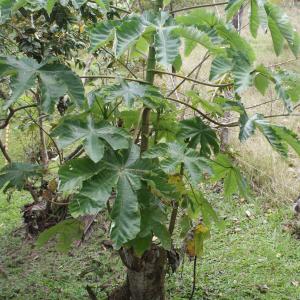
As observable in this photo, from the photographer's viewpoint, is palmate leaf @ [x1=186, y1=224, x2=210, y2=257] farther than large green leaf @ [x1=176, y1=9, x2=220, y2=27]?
Yes

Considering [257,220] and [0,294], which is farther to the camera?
[257,220]

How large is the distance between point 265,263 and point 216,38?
8.07 feet

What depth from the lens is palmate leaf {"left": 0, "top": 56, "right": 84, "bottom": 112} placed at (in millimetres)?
1643

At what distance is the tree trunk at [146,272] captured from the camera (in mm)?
2406

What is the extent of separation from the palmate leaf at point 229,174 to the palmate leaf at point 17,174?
0.85 m

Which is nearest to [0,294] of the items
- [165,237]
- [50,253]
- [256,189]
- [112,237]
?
[50,253]

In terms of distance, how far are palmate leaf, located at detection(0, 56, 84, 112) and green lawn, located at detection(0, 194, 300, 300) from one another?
56.4 inches

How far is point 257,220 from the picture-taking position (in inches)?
173

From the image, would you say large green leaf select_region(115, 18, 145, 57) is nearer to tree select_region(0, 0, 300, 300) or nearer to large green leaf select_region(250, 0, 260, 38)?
tree select_region(0, 0, 300, 300)

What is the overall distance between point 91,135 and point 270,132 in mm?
667

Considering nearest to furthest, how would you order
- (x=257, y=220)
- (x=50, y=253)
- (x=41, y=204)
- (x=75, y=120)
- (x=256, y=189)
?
(x=75, y=120) < (x=41, y=204) < (x=50, y=253) < (x=257, y=220) < (x=256, y=189)

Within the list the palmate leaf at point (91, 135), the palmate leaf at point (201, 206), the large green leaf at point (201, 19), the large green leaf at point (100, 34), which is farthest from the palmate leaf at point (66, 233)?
the large green leaf at point (201, 19)

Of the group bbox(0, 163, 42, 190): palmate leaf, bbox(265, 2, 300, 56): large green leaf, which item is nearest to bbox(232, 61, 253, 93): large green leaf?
bbox(265, 2, 300, 56): large green leaf

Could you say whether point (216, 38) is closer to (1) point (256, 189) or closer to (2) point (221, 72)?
(2) point (221, 72)
